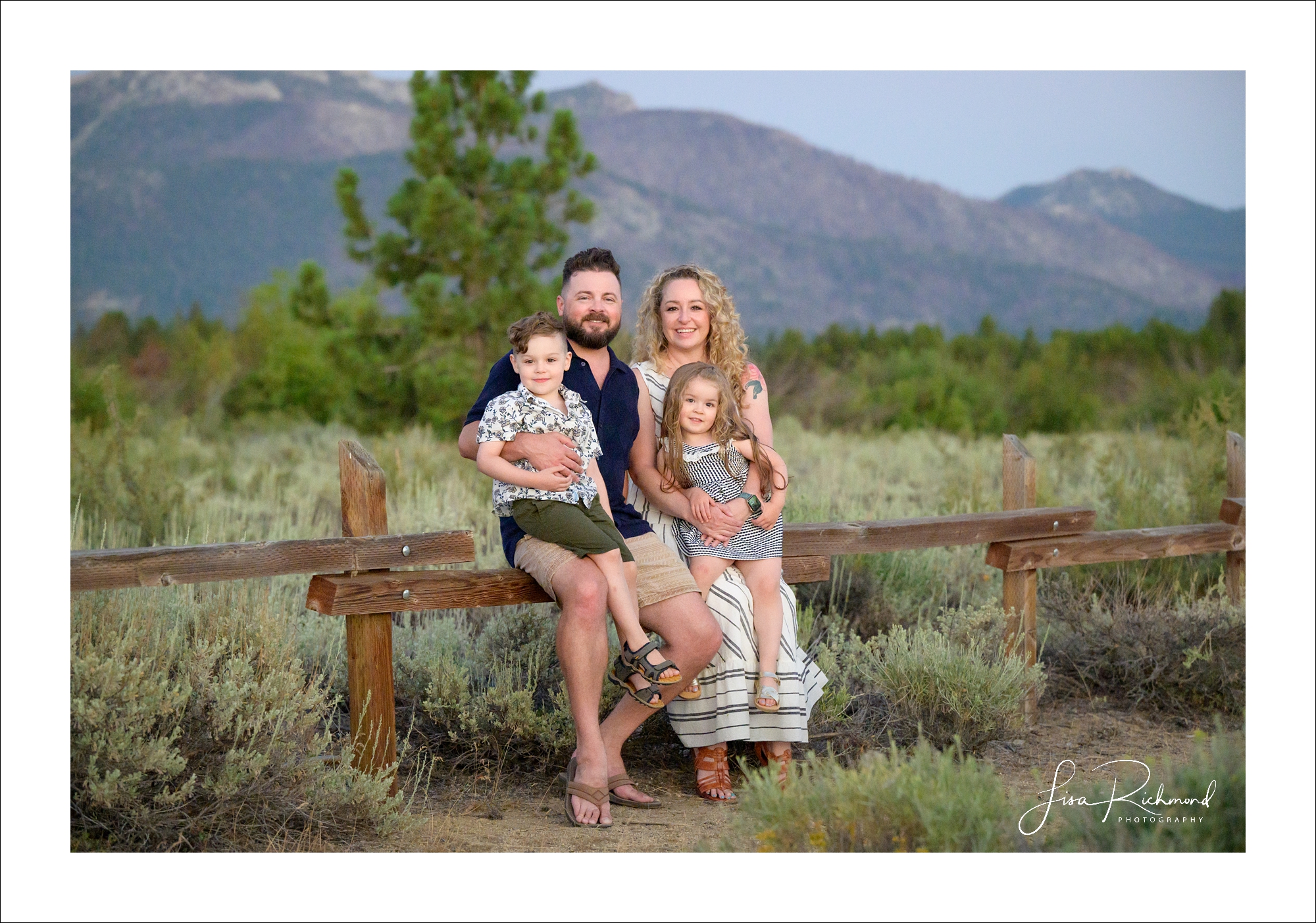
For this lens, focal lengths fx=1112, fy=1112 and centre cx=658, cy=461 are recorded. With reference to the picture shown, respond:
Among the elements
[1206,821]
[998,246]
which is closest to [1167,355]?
[1206,821]

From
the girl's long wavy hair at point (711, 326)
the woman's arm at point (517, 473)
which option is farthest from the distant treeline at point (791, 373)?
the woman's arm at point (517, 473)

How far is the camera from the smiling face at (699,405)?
4.11 metres

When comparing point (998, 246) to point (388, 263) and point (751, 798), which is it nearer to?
point (388, 263)

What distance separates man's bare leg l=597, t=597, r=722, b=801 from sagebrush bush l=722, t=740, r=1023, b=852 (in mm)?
750

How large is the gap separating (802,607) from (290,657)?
2631 millimetres

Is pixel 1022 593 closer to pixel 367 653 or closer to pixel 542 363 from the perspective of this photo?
pixel 542 363

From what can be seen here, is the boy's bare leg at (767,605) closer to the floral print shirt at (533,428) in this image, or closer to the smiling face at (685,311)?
the floral print shirt at (533,428)

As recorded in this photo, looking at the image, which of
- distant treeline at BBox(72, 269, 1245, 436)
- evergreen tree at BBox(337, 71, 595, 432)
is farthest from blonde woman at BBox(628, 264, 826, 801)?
distant treeline at BBox(72, 269, 1245, 436)

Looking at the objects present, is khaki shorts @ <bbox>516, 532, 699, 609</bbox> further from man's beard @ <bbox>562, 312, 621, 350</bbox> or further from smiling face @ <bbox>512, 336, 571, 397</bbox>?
man's beard @ <bbox>562, 312, 621, 350</bbox>

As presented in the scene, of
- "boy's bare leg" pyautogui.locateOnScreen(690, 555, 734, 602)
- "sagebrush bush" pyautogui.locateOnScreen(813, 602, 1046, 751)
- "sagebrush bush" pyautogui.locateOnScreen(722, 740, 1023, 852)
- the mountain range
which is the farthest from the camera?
the mountain range

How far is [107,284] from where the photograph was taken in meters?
62.1

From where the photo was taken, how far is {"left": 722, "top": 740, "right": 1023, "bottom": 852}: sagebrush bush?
10.1ft

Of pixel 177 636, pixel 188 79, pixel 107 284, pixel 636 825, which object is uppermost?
pixel 188 79

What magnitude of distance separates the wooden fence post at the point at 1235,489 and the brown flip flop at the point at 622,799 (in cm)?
341
